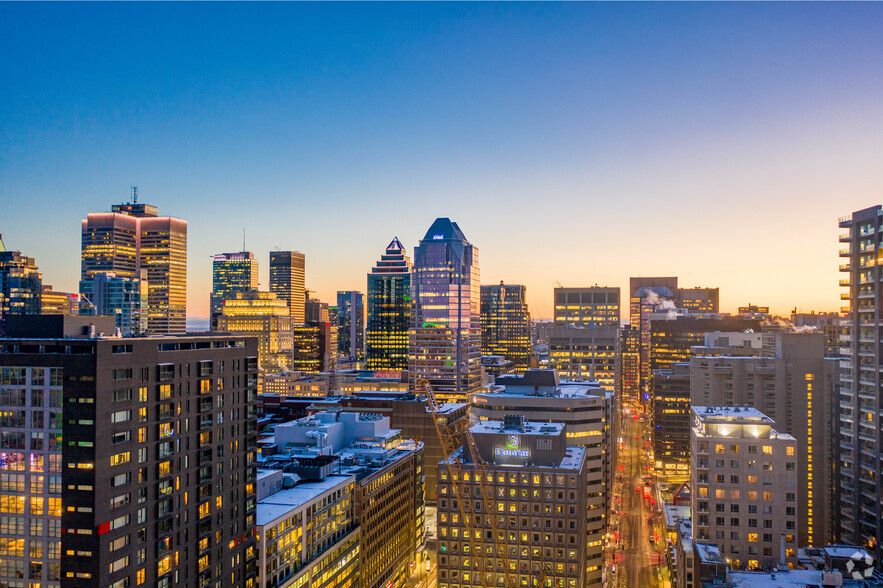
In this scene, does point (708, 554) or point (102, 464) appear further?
point (708, 554)

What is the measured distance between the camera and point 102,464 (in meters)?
81.6

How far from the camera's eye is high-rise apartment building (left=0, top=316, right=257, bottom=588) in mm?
81375

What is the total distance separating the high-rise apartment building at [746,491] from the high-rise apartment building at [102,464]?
83.8m

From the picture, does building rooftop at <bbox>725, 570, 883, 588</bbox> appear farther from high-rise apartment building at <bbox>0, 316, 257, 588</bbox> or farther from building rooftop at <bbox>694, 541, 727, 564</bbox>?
high-rise apartment building at <bbox>0, 316, 257, 588</bbox>

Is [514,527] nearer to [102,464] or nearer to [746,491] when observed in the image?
[746,491]

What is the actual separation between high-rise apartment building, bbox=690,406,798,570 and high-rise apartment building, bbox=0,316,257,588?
83794 mm

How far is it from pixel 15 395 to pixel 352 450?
93378 mm

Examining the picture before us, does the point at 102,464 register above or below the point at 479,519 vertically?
above

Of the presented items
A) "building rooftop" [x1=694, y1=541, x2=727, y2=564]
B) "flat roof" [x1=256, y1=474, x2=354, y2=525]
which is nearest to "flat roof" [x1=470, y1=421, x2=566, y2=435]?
"flat roof" [x1=256, y1=474, x2=354, y2=525]

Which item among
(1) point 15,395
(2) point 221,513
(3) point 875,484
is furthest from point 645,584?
(1) point 15,395

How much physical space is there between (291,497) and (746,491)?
79200mm

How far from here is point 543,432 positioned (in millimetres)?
138000

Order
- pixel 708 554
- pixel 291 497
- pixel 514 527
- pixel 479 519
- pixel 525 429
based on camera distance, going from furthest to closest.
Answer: pixel 525 429 < pixel 479 519 < pixel 514 527 < pixel 291 497 < pixel 708 554

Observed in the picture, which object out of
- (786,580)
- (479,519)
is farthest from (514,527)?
(786,580)
